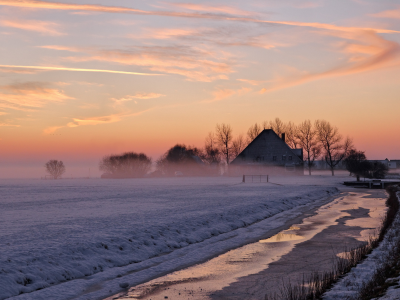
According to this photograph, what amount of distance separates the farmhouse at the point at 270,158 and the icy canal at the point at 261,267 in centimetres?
7278

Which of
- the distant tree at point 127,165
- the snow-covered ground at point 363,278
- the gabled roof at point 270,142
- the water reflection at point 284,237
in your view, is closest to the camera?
the snow-covered ground at point 363,278

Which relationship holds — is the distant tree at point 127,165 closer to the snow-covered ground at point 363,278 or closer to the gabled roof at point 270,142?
the gabled roof at point 270,142

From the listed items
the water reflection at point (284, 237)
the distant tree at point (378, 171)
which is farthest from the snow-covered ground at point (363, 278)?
the distant tree at point (378, 171)

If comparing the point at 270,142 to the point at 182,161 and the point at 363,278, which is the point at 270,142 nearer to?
the point at 182,161

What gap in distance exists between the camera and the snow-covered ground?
7583 mm

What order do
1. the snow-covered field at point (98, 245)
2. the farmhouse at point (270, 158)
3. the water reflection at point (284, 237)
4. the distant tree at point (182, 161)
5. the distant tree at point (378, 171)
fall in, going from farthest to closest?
the distant tree at point (182, 161) → the farmhouse at point (270, 158) → the distant tree at point (378, 171) → the water reflection at point (284, 237) → the snow-covered field at point (98, 245)

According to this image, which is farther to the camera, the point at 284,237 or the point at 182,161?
the point at 182,161

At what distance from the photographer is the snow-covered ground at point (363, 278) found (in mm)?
7583

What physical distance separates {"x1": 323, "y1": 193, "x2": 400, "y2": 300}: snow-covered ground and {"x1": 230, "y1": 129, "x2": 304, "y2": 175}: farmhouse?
77.5 m

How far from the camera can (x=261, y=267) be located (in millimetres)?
10773

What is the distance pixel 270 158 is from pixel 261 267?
8150 centimetres

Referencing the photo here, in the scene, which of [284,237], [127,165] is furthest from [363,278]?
[127,165]

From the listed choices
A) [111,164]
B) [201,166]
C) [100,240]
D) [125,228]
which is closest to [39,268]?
[100,240]

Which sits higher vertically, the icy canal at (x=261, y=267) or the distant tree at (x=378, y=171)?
the distant tree at (x=378, y=171)
